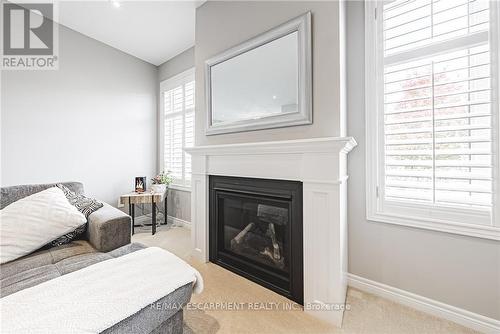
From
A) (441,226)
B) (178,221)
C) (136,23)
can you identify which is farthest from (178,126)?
(441,226)

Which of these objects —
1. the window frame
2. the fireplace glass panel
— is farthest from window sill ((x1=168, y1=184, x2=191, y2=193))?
the fireplace glass panel

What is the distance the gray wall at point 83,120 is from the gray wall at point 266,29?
5.94 ft

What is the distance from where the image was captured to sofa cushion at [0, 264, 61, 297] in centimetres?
113

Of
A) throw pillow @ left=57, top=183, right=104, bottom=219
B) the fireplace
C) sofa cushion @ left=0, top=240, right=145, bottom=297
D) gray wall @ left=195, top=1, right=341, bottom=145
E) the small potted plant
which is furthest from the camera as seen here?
the small potted plant

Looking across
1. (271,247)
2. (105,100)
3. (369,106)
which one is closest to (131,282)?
(271,247)

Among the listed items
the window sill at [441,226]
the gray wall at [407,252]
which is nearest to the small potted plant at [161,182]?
the gray wall at [407,252]

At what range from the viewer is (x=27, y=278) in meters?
1.23

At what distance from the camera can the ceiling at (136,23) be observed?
269 cm

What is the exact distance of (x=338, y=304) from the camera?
1.52 meters

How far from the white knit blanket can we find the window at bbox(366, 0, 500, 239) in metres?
1.66

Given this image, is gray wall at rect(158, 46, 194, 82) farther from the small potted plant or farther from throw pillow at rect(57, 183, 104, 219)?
throw pillow at rect(57, 183, 104, 219)

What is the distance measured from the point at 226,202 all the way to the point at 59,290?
1.47 meters

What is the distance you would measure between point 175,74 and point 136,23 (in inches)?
36.2

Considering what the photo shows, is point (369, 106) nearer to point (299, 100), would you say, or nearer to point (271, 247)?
point (299, 100)
